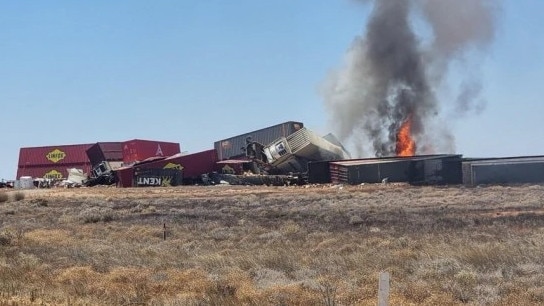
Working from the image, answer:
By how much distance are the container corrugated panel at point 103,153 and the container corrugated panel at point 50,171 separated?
441 centimetres

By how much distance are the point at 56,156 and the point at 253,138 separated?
24.8 meters

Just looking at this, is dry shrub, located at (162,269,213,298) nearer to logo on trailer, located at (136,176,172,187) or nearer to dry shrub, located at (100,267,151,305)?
dry shrub, located at (100,267,151,305)

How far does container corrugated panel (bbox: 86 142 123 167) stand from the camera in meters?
66.5

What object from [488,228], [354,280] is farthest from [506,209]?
[354,280]

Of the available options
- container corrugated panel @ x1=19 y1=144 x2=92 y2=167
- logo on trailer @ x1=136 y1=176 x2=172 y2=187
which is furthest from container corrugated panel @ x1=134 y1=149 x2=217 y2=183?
container corrugated panel @ x1=19 y1=144 x2=92 y2=167

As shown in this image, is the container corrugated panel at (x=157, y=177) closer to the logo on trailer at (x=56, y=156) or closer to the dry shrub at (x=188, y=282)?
the logo on trailer at (x=56, y=156)

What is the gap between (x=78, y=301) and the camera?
9156 millimetres

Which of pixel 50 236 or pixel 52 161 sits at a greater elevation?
pixel 52 161

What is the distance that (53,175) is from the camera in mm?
72688

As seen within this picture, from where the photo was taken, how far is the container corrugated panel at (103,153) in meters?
66.5

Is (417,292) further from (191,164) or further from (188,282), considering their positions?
(191,164)

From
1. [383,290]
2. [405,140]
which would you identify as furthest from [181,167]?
[383,290]

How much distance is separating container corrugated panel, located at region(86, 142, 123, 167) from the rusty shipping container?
4.41m

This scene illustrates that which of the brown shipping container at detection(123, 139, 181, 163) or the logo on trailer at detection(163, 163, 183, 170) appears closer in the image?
the logo on trailer at detection(163, 163, 183, 170)
